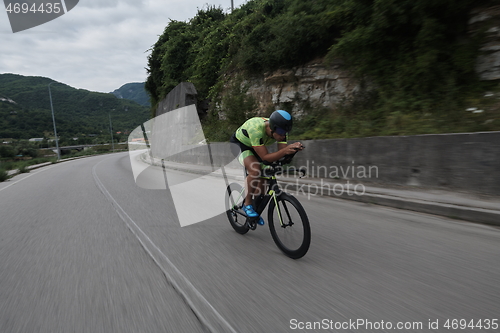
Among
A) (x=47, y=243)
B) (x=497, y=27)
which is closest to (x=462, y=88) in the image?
(x=497, y=27)

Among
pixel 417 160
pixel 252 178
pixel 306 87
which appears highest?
pixel 306 87

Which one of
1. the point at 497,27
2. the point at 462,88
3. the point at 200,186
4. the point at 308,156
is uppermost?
the point at 497,27

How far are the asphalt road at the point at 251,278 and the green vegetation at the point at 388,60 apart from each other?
142 inches

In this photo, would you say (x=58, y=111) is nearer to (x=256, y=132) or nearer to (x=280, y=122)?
(x=256, y=132)

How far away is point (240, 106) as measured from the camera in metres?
13.8

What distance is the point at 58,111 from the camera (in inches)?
3666

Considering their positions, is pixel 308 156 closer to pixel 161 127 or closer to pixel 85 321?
pixel 85 321

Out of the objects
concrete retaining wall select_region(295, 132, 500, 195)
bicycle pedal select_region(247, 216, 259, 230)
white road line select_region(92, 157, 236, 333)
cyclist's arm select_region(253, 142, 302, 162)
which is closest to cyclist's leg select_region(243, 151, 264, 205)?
bicycle pedal select_region(247, 216, 259, 230)

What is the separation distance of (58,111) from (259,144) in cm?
10890

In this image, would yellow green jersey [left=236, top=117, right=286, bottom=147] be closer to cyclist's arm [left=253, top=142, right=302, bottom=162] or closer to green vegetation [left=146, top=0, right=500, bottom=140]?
cyclist's arm [left=253, top=142, right=302, bottom=162]

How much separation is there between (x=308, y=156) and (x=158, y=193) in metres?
4.63

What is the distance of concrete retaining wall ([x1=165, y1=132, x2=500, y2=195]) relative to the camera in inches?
206

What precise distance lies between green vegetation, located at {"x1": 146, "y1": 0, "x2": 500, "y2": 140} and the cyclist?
4808 mm

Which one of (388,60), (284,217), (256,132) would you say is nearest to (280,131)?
(256,132)
